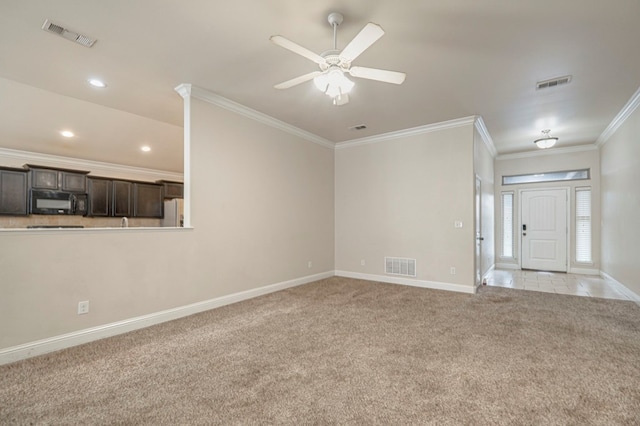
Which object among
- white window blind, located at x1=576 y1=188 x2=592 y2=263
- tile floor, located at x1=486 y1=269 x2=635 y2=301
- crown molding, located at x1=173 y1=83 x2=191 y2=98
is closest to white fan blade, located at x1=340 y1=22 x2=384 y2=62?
crown molding, located at x1=173 y1=83 x2=191 y2=98

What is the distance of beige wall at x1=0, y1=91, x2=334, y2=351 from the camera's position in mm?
2752

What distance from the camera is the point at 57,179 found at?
621cm

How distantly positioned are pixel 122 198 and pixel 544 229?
405 inches

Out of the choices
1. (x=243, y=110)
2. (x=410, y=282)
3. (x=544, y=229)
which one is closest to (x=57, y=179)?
(x=243, y=110)

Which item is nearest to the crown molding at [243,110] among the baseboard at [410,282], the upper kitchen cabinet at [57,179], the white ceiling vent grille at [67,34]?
the white ceiling vent grille at [67,34]

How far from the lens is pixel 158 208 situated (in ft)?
25.9

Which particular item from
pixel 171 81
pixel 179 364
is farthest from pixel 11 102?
pixel 179 364

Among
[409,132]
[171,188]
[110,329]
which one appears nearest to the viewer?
[110,329]

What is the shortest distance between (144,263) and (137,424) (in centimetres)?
204

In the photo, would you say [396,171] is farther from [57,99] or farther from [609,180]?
[57,99]

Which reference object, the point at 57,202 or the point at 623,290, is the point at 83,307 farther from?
the point at 623,290

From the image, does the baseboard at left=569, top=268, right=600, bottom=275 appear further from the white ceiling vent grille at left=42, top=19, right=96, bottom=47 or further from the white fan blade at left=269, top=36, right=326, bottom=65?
the white ceiling vent grille at left=42, top=19, right=96, bottom=47

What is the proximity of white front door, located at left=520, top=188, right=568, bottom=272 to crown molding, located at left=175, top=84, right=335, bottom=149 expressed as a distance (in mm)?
5425

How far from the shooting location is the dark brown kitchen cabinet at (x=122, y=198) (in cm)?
707
